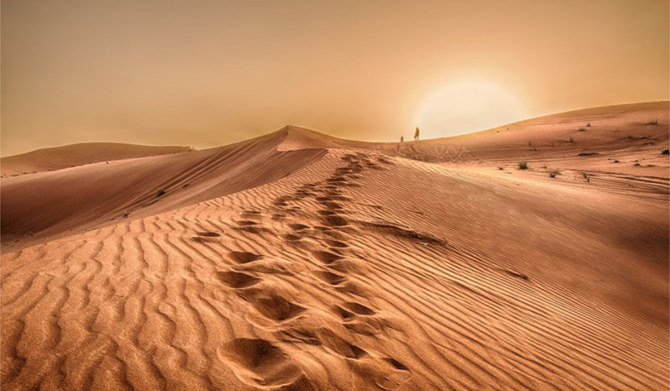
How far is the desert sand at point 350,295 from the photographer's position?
6.39 feet

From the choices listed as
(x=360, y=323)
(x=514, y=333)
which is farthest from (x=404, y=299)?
(x=514, y=333)

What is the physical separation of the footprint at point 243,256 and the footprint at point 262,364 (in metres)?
1.44

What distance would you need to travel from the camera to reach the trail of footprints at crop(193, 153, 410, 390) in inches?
76.9

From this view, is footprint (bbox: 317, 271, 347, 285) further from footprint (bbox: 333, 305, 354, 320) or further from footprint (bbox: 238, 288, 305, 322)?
footprint (bbox: 238, 288, 305, 322)

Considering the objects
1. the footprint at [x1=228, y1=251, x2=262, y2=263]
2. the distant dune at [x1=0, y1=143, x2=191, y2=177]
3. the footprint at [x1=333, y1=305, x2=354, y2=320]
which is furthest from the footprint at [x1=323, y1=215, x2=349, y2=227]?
the distant dune at [x1=0, y1=143, x2=191, y2=177]

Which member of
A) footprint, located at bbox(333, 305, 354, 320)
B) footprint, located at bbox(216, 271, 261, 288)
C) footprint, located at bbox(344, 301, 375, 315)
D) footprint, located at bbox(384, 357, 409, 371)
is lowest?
footprint, located at bbox(384, 357, 409, 371)

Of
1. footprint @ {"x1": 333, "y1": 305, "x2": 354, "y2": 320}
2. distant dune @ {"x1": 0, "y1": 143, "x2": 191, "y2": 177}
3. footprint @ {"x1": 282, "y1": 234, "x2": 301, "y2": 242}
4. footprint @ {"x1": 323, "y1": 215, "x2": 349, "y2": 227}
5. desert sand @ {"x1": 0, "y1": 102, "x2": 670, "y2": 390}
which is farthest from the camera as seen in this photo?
distant dune @ {"x1": 0, "y1": 143, "x2": 191, "y2": 177}

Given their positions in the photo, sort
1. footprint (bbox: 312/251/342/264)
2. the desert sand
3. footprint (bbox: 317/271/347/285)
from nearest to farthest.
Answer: the desert sand
footprint (bbox: 317/271/347/285)
footprint (bbox: 312/251/342/264)

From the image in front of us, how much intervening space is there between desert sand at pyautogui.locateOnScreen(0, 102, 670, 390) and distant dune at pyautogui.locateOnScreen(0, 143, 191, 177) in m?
51.1

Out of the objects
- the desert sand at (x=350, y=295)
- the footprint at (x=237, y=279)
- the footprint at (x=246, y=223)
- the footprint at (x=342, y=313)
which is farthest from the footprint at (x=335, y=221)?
the footprint at (x=342, y=313)

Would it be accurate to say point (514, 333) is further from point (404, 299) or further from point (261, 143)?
point (261, 143)

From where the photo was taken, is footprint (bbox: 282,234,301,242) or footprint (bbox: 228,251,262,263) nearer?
footprint (bbox: 228,251,262,263)

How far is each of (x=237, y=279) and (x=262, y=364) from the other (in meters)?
1.18

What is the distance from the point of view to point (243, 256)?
3.61 meters
